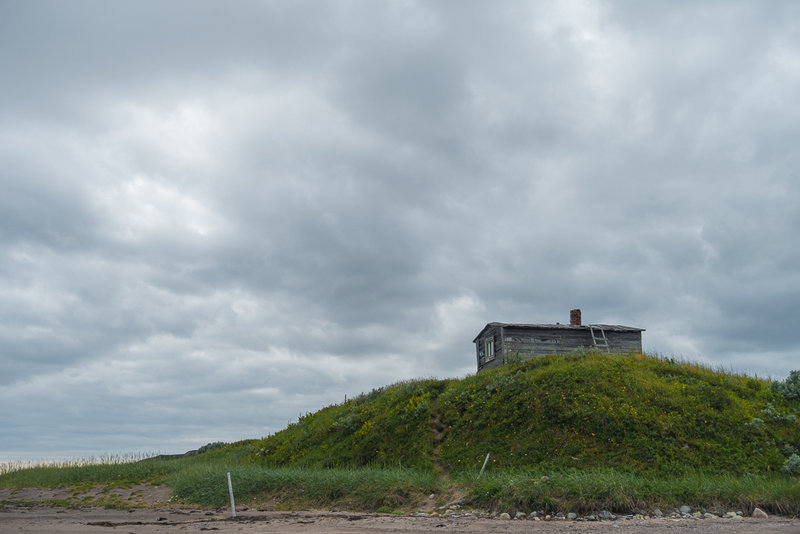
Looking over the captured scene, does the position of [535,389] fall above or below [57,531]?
above

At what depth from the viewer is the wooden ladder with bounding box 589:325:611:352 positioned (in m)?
34.1

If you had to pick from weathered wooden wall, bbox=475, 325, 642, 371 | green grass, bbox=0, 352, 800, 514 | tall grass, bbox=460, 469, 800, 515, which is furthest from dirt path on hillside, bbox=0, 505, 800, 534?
weathered wooden wall, bbox=475, 325, 642, 371

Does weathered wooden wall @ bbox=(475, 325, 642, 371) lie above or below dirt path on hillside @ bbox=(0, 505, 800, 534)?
above

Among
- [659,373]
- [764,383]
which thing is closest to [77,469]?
[659,373]

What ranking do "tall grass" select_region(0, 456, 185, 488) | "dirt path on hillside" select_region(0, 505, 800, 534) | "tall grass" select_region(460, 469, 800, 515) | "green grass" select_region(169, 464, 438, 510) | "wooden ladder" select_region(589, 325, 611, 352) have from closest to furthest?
"dirt path on hillside" select_region(0, 505, 800, 534)
"tall grass" select_region(460, 469, 800, 515)
"green grass" select_region(169, 464, 438, 510)
"tall grass" select_region(0, 456, 185, 488)
"wooden ladder" select_region(589, 325, 611, 352)

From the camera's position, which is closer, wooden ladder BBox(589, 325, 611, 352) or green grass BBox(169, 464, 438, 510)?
green grass BBox(169, 464, 438, 510)

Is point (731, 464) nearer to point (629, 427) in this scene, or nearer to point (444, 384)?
point (629, 427)

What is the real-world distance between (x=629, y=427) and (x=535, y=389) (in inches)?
180

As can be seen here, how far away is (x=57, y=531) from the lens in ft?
45.7

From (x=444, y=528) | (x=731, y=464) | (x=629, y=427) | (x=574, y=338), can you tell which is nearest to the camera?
(x=444, y=528)

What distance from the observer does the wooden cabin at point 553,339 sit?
33.5 metres

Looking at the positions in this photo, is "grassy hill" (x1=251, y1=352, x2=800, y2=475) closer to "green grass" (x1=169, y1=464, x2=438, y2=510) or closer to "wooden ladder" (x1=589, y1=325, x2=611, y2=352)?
"green grass" (x1=169, y1=464, x2=438, y2=510)

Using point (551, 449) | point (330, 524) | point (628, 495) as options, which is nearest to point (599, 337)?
point (551, 449)

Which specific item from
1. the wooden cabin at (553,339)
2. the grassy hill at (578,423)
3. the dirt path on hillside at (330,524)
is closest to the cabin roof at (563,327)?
the wooden cabin at (553,339)
